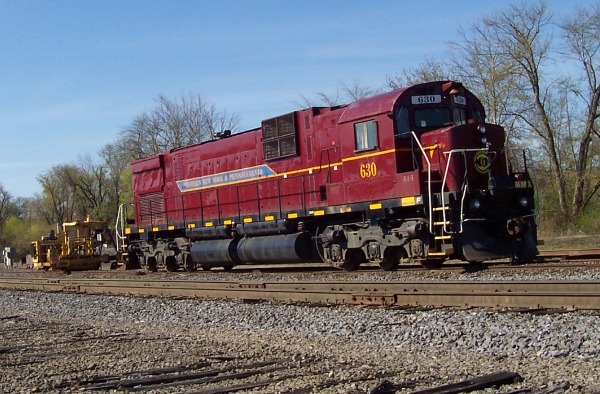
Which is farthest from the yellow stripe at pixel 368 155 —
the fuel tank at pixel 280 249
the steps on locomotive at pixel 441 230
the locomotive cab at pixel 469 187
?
the fuel tank at pixel 280 249

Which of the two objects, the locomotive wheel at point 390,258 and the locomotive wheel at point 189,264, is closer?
the locomotive wheel at point 390,258

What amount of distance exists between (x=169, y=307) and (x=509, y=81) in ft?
86.7

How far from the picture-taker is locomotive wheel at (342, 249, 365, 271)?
15.7 m

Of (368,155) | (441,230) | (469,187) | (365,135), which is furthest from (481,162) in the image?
(365,135)

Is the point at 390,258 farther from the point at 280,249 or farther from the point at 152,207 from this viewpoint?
the point at 152,207

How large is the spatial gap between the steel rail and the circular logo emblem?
3.71 meters

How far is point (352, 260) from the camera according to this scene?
15789mm

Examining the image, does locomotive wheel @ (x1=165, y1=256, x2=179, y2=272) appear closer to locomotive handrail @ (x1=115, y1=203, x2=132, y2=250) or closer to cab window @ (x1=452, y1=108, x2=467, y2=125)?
locomotive handrail @ (x1=115, y1=203, x2=132, y2=250)

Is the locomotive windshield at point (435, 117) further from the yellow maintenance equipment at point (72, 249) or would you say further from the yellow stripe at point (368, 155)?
the yellow maintenance equipment at point (72, 249)

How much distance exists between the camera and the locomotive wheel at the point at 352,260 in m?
15.7

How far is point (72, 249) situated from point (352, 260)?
607 inches

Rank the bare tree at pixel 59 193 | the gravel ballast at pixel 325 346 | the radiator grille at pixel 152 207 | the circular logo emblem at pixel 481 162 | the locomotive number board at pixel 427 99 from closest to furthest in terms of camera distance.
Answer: the gravel ballast at pixel 325 346 < the circular logo emblem at pixel 481 162 < the locomotive number board at pixel 427 99 < the radiator grille at pixel 152 207 < the bare tree at pixel 59 193

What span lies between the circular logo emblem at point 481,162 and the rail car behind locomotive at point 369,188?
0.02 metres

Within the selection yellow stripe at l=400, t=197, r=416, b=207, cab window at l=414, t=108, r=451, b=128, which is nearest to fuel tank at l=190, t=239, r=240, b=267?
yellow stripe at l=400, t=197, r=416, b=207
